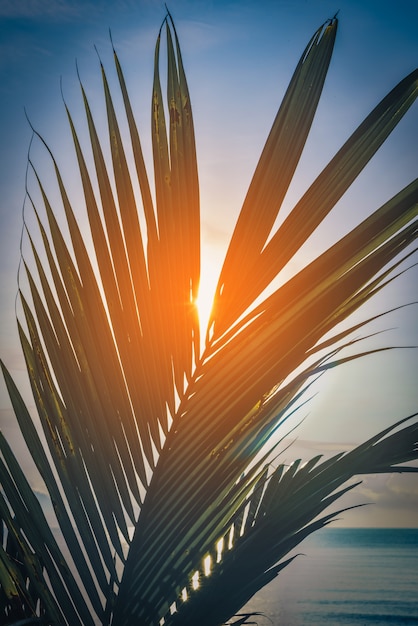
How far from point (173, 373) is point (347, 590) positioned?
30.2 m

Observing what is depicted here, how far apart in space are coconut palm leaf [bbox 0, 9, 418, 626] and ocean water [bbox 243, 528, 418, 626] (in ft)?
64.6

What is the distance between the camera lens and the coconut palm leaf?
35.4 inches

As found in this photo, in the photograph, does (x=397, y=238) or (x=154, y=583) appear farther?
(x=154, y=583)

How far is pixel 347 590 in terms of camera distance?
27.0 meters

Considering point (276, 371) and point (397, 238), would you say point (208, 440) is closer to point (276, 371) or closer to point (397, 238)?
point (276, 371)

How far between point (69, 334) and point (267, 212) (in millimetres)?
422

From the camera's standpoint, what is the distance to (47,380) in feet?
3.13

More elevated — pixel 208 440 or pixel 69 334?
pixel 69 334

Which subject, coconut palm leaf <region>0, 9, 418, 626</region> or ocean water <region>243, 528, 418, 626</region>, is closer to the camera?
coconut palm leaf <region>0, 9, 418, 626</region>

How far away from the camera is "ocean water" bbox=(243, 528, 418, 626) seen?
2288 centimetres

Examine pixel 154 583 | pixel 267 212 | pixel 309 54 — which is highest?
pixel 309 54

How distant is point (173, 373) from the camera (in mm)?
1054

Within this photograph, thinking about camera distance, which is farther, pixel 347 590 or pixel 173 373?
pixel 347 590

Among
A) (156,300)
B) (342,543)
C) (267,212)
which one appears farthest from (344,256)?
(342,543)
